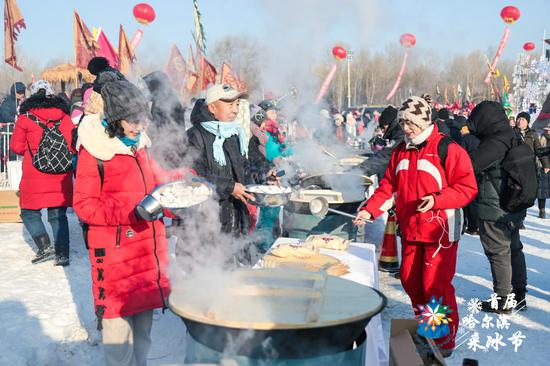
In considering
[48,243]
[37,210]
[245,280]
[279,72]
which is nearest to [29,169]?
[37,210]

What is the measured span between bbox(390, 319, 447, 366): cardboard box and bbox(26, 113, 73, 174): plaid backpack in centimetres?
425

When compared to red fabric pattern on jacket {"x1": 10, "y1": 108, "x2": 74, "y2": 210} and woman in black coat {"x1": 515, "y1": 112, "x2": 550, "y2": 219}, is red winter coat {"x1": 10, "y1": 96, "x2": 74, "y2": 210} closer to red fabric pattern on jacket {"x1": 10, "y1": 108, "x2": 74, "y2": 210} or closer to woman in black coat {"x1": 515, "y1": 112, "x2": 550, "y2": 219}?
red fabric pattern on jacket {"x1": 10, "y1": 108, "x2": 74, "y2": 210}

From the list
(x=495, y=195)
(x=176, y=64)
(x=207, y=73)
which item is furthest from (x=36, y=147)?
(x=176, y=64)

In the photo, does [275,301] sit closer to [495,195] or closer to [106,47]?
[495,195]

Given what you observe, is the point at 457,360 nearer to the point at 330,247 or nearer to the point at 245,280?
the point at 330,247

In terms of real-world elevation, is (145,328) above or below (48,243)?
above

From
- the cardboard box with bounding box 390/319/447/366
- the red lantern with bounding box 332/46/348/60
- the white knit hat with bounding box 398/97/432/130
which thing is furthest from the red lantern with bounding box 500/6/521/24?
the cardboard box with bounding box 390/319/447/366

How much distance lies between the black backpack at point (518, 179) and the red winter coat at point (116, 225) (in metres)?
3.30

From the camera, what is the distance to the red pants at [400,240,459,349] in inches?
141

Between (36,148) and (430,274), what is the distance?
4.39 m

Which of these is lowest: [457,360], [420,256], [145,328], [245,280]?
[457,360]

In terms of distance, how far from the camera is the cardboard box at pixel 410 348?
2.45 metres

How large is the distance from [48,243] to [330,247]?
3.80 m

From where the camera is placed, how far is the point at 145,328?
2.89m
